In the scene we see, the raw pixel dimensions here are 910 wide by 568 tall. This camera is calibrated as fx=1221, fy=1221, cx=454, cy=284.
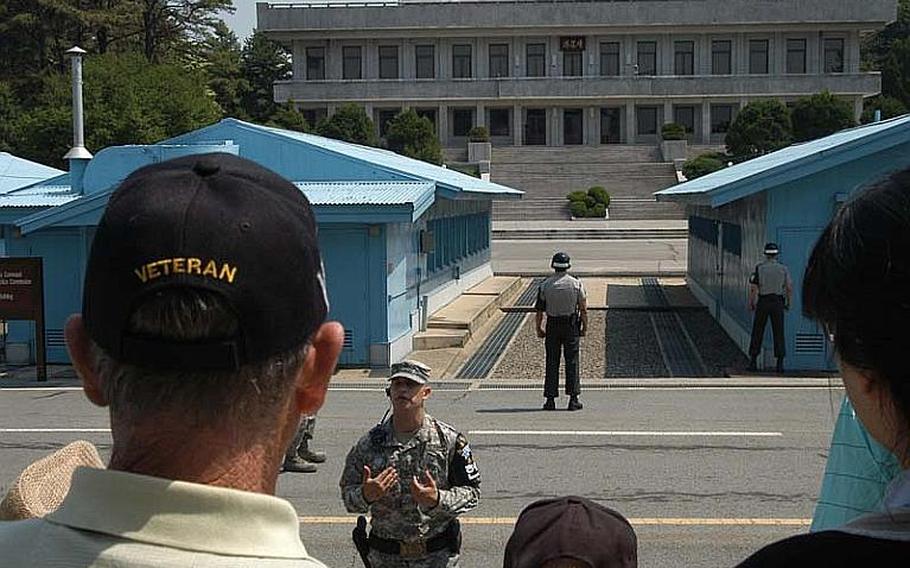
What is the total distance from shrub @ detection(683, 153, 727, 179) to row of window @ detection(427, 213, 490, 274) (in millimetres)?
25095

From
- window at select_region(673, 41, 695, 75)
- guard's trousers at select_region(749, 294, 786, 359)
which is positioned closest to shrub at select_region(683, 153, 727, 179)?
window at select_region(673, 41, 695, 75)

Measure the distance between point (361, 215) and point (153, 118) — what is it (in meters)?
34.9

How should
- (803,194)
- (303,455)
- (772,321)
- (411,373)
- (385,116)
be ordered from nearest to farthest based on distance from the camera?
(411,373) < (303,455) < (772,321) < (803,194) < (385,116)

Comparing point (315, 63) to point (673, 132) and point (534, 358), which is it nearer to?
point (673, 132)

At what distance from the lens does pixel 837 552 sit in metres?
1.79

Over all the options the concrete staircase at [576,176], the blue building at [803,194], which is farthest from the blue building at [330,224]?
the concrete staircase at [576,176]

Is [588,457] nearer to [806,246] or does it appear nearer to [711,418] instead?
[711,418]

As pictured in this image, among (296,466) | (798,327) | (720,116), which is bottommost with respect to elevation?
(296,466)

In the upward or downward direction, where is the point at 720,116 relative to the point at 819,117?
upward

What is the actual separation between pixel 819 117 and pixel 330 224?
42516 millimetres

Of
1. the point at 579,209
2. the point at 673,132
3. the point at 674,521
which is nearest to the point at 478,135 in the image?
the point at 673,132

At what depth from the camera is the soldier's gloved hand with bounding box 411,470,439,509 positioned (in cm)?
538

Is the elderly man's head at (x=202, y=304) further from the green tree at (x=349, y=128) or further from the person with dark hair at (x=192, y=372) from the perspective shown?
the green tree at (x=349, y=128)

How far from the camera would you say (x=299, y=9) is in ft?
246
